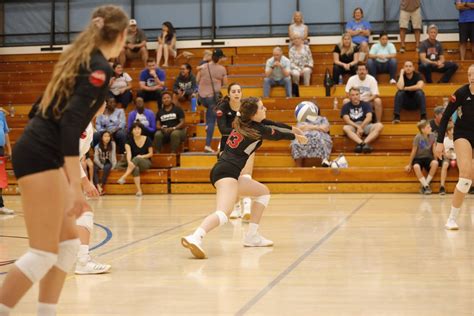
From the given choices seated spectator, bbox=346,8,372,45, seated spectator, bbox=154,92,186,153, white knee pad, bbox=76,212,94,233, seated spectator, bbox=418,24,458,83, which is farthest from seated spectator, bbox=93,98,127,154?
white knee pad, bbox=76,212,94,233

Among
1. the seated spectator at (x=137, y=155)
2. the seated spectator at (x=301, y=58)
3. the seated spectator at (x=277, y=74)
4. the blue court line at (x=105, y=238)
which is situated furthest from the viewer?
the seated spectator at (x=301, y=58)

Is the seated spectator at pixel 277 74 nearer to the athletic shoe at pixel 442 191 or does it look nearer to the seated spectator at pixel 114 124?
the seated spectator at pixel 114 124

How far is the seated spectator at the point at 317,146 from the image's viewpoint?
14523mm

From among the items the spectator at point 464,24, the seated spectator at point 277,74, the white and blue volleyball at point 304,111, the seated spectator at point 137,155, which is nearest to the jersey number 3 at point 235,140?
the white and blue volleyball at point 304,111

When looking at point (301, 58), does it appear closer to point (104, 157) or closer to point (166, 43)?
point (166, 43)

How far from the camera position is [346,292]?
194 inches

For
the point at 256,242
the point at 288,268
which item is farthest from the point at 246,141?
the point at 288,268

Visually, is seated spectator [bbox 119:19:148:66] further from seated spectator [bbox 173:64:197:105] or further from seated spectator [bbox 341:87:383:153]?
seated spectator [bbox 341:87:383:153]

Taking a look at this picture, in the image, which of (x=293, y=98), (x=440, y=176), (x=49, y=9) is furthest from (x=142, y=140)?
(x=49, y=9)

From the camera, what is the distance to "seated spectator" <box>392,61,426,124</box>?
50.7 ft

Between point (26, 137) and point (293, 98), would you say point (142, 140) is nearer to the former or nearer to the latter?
point (293, 98)

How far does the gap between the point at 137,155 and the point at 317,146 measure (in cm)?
378

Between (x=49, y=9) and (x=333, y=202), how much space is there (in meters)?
13.5

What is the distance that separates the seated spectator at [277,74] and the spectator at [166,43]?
360 cm
